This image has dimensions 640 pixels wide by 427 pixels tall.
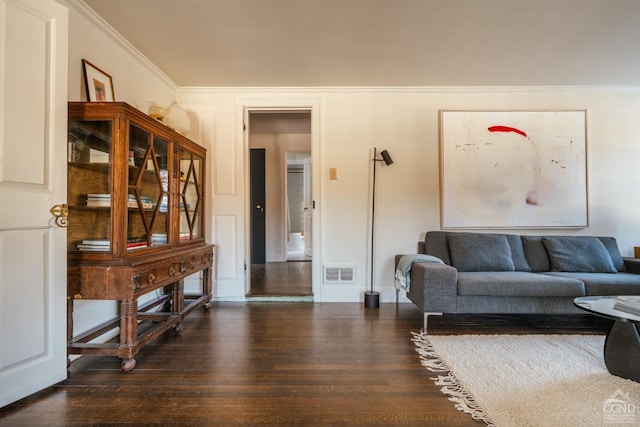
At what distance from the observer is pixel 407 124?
3.46m

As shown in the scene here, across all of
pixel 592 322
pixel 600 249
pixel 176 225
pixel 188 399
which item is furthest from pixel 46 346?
pixel 600 249

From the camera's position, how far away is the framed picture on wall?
2.11 meters

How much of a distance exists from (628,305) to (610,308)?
0.31 feet

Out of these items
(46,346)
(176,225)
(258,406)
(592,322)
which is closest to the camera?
(258,406)

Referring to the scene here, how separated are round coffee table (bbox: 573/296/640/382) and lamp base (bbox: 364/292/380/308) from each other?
1758mm

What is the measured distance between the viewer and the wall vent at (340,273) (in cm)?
346

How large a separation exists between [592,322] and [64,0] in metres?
4.84

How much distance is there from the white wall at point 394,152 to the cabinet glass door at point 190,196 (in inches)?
16.6

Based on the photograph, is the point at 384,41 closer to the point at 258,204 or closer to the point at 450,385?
the point at 450,385

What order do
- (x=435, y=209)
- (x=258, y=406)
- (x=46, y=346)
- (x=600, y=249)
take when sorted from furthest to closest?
(x=435, y=209), (x=600, y=249), (x=46, y=346), (x=258, y=406)

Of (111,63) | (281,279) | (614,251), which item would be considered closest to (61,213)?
(111,63)

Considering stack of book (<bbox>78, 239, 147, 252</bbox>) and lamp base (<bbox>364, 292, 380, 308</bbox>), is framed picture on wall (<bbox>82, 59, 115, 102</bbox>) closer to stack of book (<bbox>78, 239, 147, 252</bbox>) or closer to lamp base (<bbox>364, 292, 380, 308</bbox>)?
stack of book (<bbox>78, 239, 147, 252</bbox>)

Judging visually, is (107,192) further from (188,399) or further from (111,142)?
(188,399)

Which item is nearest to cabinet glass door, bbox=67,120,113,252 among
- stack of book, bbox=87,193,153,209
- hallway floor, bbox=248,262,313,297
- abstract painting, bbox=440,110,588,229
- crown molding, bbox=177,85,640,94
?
stack of book, bbox=87,193,153,209
